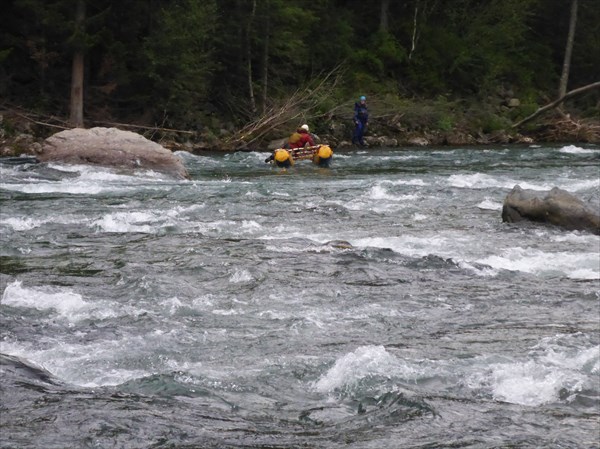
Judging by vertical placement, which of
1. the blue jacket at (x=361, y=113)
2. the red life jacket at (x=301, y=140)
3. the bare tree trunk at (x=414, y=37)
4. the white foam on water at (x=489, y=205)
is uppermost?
the bare tree trunk at (x=414, y=37)

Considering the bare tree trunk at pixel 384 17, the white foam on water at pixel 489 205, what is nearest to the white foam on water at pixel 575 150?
the bare tree trunk at pixel 384 17

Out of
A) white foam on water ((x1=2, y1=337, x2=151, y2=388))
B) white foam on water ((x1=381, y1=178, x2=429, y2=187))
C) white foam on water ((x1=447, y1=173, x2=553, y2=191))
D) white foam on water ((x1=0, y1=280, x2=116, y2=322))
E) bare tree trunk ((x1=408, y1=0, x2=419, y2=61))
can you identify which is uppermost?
bare tree trunk ((x1=408, y1=0, x2=419, y2=61))

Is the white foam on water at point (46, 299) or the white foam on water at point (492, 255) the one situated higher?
the white foam on water at point (492, 255)

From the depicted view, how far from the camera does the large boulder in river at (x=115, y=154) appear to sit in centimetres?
1889

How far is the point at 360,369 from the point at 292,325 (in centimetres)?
138

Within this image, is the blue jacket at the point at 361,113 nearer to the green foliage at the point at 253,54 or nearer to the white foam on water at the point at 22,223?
the green foliage at the point at 253,54

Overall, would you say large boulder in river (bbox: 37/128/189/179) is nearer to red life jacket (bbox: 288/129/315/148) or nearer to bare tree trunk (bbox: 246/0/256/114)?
red life jacket (bbox: 288/129/315/148)

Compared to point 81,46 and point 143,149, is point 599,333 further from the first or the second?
point 81,46

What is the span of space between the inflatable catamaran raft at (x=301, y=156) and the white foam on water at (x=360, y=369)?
14.4m

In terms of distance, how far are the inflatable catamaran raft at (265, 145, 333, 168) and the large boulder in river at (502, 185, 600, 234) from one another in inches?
332

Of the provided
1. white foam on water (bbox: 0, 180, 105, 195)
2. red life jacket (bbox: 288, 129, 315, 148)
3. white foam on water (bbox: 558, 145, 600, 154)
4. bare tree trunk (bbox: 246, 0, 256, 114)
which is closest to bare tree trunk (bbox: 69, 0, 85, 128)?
bare tree trunk (bbox: 246, 0, 256, 114)

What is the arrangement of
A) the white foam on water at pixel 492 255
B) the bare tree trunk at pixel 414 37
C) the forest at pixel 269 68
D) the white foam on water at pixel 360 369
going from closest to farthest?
the white foam on water at pixel 360 369
the white foam on water at pixel 492 255
the forest at pixel 269 68
the bare tree trunk at pixel 414 37

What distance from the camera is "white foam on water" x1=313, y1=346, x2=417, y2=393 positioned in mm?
6191

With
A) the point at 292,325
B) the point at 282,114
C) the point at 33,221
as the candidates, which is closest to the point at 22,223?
the point at 33,221
